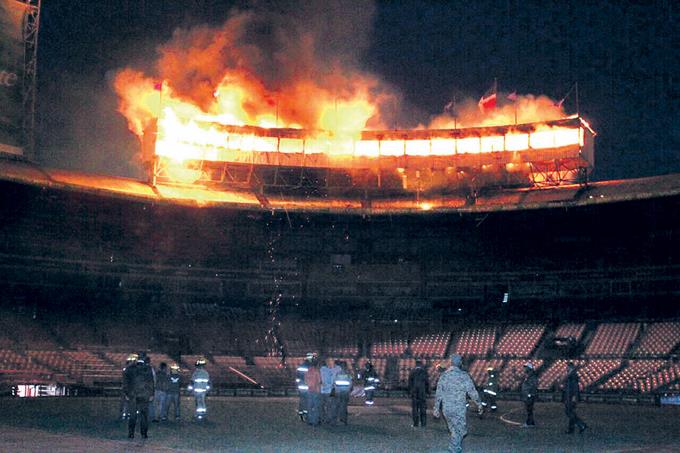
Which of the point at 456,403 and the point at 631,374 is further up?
the point at 456,403

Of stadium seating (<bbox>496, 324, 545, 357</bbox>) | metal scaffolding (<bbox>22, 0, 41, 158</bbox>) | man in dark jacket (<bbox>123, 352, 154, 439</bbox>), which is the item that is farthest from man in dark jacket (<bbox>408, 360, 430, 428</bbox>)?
metal scaffolding (<bbox>22, 0, 41, 158</bbox>)

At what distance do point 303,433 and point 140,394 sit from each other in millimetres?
4552

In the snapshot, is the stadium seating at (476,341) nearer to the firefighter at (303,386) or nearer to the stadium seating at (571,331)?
the stadium seating at (571,331)

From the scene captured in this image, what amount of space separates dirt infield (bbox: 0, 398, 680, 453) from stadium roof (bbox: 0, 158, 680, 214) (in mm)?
16270

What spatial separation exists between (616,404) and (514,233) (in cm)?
1590

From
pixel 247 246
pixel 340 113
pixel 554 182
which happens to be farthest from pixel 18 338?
pixel 554 182

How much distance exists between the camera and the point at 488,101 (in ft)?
177

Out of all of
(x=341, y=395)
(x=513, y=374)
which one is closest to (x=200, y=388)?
(x=341, y=395)

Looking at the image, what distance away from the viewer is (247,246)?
5281cm

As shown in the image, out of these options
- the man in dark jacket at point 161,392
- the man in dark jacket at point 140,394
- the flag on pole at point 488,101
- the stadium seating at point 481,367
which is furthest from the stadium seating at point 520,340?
the man in dark jacket at point 140,394

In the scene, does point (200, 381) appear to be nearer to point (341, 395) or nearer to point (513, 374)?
point (341, 395)

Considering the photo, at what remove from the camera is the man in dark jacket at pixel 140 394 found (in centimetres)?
1856

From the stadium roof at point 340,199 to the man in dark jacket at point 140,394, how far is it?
984 inches

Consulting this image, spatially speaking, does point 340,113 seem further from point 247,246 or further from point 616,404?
point 616,404
